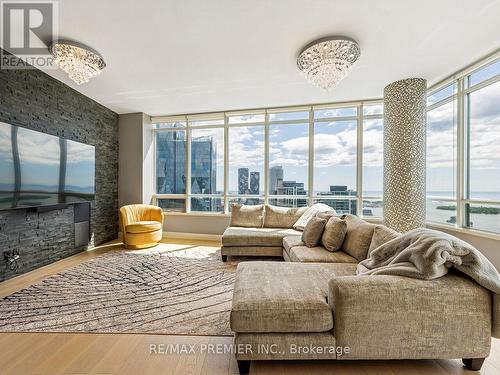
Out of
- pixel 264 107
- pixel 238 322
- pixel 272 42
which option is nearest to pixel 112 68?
pixel 272 42

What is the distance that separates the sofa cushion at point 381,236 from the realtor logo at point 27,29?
371cm

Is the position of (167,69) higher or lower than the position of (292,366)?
higher

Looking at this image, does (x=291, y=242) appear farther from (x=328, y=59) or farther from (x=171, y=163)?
(x=171, y=163)

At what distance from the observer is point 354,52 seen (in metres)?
2.59

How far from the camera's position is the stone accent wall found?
113 inches

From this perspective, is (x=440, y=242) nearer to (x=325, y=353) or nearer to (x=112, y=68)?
(x=325, y=353)

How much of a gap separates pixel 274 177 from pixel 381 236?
9.73 feet

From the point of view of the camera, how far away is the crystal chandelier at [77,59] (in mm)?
2543

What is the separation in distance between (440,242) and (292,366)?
1240 mm

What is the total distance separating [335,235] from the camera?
2635 millimetres

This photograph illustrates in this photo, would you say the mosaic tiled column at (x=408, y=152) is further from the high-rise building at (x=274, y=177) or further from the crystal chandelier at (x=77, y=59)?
the crystal chandelier at (x=77, y=59)

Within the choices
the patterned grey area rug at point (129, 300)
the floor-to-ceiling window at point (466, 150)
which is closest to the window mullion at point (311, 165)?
the floor-to-ceiling window at point (466, 150)

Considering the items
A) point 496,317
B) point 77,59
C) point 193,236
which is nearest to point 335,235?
point 496,317

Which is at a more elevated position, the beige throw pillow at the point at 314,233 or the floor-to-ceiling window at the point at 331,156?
the floor-to-ceiling window at the point at 331,156
